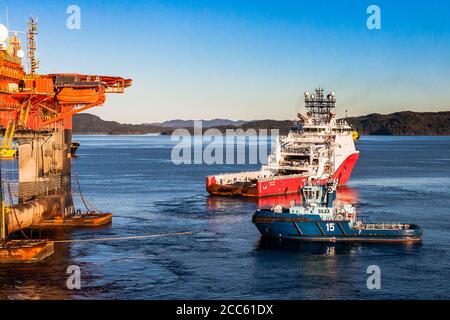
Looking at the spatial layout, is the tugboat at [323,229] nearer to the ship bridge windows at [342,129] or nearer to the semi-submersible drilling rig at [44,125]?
the semi-submersible drilling rig at [44,125]

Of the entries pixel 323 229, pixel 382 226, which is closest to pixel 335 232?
pixel 323 229

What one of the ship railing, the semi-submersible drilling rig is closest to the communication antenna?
the semi-submersible drilling rig
